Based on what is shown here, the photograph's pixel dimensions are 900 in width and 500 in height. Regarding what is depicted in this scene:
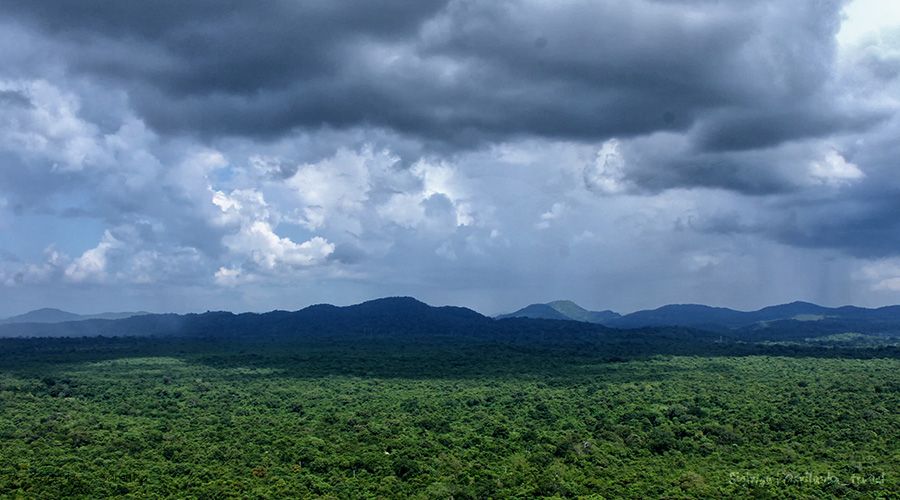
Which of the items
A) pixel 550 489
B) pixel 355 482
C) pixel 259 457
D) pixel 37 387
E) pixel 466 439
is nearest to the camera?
pixel 550 489

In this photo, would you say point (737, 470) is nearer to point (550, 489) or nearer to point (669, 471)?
point (669, 471)

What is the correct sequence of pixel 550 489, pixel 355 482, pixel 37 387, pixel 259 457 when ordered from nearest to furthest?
pixel 550 489 < pixel 355 482 < pixel 259 457 < pixel 37 387

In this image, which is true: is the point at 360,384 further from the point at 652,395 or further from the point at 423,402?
the point at 652,395

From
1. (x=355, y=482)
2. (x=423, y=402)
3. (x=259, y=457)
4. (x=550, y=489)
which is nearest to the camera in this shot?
(x=550, y=489)

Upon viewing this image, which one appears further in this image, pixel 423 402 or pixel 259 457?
pixel 423 402

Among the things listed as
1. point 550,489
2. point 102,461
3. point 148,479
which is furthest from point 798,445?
point 102,461

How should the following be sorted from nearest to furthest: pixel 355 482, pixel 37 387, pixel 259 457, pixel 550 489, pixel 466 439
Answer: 1. pixel 550 489
2. pixel 355 482
3. pixel 259 457
4. pixel 466 439
5. pixel 37 387

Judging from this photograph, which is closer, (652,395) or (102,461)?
(102,461)

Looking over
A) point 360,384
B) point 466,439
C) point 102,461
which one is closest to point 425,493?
point 466,439
